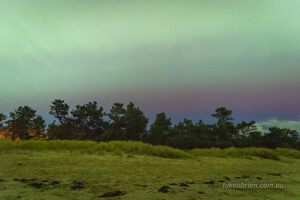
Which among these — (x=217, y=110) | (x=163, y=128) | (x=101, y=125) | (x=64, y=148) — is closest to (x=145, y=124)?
(x=163, y=128)

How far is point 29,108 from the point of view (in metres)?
29.4

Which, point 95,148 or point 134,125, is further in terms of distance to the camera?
point 134,125

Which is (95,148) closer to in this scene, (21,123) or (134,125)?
(134,125)

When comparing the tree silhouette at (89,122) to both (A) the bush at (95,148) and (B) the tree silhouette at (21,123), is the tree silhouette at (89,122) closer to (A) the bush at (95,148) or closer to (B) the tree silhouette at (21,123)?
(B) the tree silhouette at (21,123)

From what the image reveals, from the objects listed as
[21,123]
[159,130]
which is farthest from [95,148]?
[21,123]

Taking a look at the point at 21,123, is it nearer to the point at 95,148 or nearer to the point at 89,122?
the point at 89,122

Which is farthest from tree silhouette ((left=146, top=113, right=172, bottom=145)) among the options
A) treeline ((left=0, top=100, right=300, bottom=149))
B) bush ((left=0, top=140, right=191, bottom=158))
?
bush ((left=0, top=140, right=191, bottom=158))

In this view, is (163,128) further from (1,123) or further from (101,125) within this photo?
(1,123)

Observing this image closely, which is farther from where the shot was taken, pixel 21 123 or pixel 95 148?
pixel 21 123

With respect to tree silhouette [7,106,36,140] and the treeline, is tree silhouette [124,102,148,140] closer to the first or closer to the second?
the treeline

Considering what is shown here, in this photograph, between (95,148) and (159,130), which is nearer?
(95,148)

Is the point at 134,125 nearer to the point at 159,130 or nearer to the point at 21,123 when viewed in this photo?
the point at 159,130

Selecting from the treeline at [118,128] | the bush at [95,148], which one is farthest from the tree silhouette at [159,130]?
the bush at [95,148]

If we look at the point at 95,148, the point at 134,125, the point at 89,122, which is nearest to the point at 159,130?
the point at 134,125
